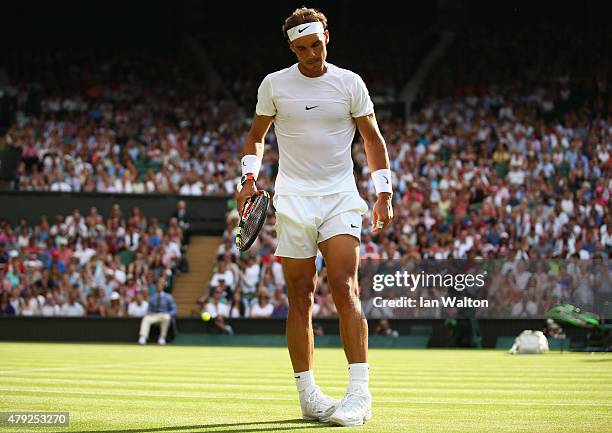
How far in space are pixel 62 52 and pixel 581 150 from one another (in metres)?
18.8

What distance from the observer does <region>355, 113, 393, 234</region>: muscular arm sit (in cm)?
666

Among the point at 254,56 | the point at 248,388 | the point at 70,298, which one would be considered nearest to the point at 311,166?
the point at 248,388

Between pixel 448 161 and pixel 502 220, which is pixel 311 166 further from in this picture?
pixel 448 161

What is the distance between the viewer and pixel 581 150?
27.2 metres

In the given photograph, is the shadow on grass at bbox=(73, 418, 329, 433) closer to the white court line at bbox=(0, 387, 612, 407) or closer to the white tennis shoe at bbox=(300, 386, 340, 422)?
the white tennis shoe at bbox=(300, 386, 340, 422)

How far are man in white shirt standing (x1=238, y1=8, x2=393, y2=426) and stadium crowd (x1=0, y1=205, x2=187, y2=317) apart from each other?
57.0ft

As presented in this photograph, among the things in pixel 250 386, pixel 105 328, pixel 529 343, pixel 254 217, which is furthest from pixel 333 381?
pixel 105 328

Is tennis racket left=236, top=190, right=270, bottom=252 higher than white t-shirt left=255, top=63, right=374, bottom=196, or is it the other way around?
white t-shirt left=255, top=63, right=374, bottom=196

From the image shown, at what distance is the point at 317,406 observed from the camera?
252 inches

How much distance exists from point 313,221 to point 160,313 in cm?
1752

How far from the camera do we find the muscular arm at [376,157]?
666cm

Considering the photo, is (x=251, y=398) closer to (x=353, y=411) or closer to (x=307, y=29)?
(x=353, y=411)

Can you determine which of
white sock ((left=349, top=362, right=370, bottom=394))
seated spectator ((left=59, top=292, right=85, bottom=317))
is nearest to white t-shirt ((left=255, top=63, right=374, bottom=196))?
white sock ((left=349, top=362, right=370, bottom=394))

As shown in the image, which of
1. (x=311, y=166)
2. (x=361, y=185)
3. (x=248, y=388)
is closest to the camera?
(x=311, y=166)
